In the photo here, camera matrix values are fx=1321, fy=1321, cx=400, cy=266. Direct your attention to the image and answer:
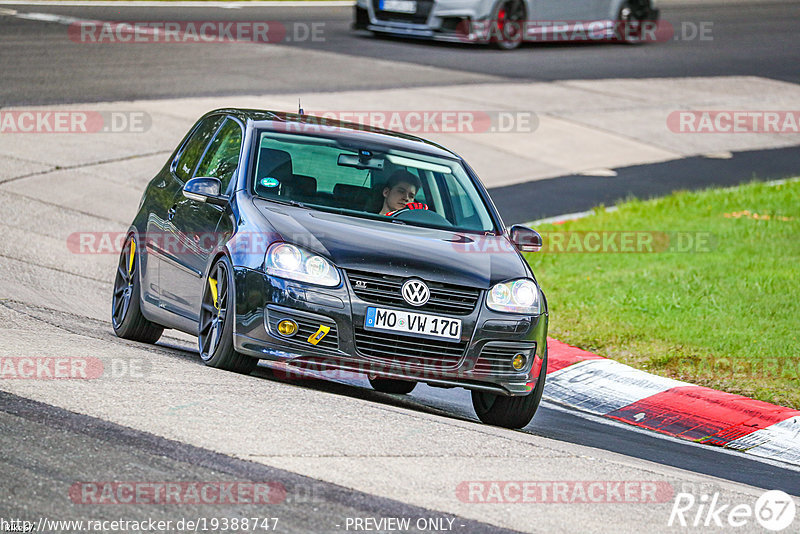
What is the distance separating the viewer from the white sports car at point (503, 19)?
24611 millimetres

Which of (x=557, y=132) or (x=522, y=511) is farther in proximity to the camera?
(x=557, y=132)

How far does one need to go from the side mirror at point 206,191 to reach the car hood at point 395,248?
288 millimetres

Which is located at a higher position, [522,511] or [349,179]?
[349,179]

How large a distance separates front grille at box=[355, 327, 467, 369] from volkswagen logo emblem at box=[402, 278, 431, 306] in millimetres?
206

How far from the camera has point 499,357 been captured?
756 centimetres

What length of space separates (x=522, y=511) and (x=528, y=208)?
10535mm

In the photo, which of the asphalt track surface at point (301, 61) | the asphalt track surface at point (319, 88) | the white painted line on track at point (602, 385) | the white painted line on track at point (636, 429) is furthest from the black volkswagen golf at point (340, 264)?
the asphalt track surface at point (301, 61)

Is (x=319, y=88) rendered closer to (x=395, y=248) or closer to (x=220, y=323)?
(x=220, y=323)

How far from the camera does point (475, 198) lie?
347 inches

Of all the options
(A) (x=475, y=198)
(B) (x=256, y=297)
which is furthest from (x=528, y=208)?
(B) (x=256, y=297)

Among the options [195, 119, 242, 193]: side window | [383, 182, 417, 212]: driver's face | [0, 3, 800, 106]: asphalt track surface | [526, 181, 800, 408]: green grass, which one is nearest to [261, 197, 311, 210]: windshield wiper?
[195, 119, 242, 193]: side window

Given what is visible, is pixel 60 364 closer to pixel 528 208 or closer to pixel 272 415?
pixel 272 415

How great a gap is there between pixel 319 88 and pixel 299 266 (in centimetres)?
→ 1402

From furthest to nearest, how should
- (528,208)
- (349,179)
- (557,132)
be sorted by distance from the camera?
(557,132) < (528,208) < (349,179)
